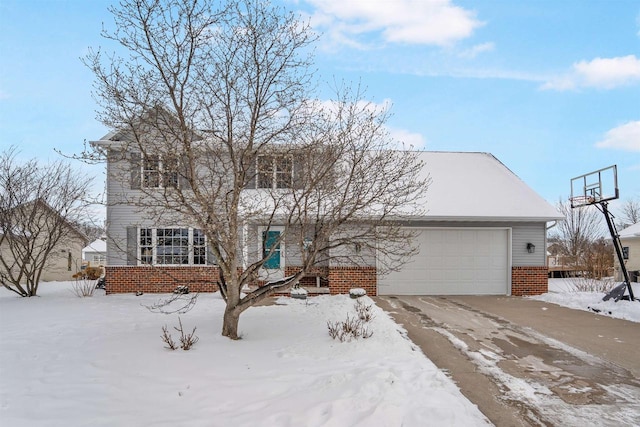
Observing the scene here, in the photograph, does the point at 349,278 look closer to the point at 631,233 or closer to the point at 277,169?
the point at 277,169

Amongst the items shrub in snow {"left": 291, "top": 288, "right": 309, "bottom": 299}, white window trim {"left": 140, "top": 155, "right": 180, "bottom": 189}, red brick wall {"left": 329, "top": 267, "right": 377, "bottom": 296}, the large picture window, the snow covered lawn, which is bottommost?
the snow covered lawn

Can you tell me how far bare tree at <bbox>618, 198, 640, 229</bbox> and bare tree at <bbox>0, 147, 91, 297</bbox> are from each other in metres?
43.7

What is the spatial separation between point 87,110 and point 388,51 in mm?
7377

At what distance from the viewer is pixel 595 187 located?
10.6m

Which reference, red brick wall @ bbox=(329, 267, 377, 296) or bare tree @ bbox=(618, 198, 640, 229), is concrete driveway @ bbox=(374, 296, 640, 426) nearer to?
red brick wall @ bbox=(329, 267, 377, 296)

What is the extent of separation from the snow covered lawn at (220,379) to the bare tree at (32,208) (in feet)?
18.8

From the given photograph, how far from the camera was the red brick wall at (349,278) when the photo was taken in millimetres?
11992

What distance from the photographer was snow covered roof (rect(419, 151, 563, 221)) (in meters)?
11.8

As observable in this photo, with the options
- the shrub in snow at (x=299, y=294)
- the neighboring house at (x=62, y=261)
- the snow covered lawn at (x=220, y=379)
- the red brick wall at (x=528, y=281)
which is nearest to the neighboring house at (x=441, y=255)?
the red brick wall at (x=528, y=281)

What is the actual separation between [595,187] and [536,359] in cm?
725

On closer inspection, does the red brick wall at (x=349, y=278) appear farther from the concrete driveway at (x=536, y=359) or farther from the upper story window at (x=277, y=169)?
the upper story window at (x=277, y=169)

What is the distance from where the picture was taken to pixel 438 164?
49.0 feet

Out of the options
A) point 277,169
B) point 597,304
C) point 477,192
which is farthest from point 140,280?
point 597,304

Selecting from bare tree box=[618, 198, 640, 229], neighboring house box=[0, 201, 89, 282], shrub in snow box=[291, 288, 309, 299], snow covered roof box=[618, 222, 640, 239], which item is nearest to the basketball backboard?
shrub in snow box=[291, 288, 309, 299]
